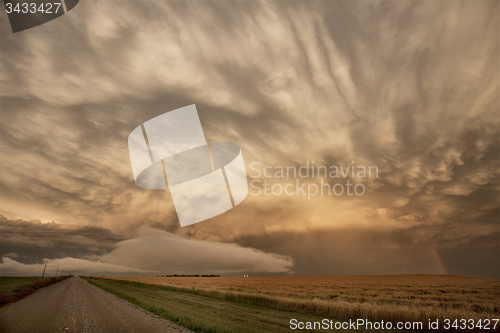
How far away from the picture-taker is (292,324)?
49.1 ft

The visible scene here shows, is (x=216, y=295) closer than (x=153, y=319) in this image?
No

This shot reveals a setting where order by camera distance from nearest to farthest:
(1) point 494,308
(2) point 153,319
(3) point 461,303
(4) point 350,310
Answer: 1. (2) point 153,319
2. (4) point 350,310
3. (1) point 494,308
4. (3) point 461,303

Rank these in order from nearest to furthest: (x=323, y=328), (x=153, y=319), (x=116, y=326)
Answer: (x=116, y=326) → (x=323, y=328) → (x=153, y=319)

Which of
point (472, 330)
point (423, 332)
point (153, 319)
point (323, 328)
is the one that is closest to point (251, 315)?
point (323, 328)

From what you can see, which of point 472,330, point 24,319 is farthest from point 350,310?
point 24,319

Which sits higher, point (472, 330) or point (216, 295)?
point (472, 330)

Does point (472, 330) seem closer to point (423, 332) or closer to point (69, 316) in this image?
point (423, 332)

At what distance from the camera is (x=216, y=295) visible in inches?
1199

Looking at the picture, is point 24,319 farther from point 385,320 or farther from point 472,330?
point 472,330

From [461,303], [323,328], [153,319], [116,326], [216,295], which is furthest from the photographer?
[216,295]

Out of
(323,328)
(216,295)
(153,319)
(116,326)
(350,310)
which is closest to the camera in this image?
(116,326)

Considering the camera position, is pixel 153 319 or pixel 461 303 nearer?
pixel 153 319

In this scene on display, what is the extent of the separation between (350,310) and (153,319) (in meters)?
13.9

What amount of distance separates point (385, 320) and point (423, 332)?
2229 mm
